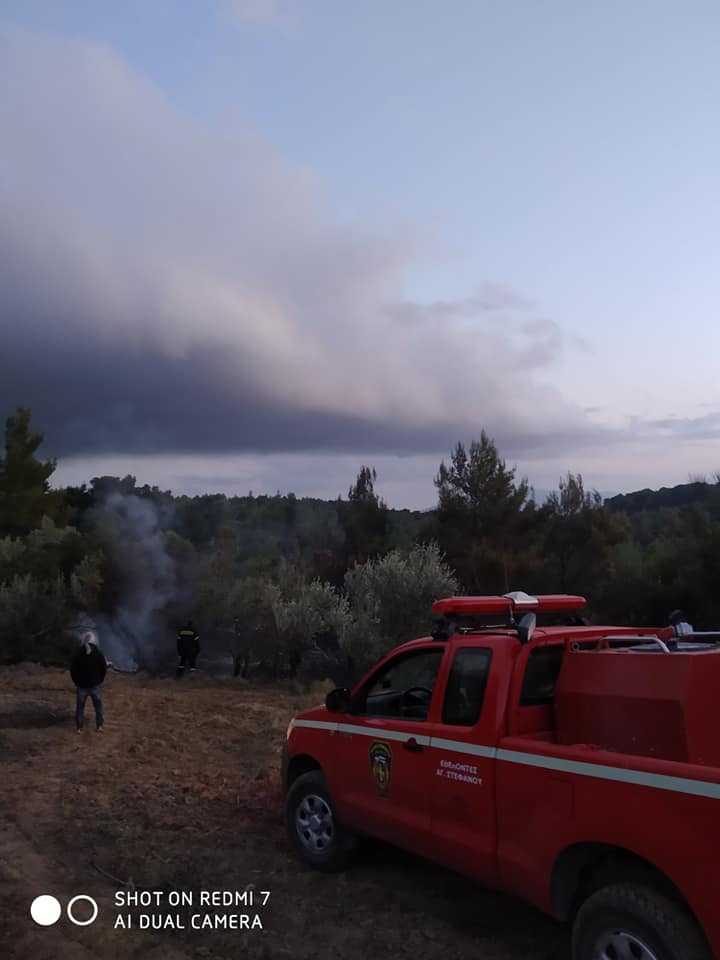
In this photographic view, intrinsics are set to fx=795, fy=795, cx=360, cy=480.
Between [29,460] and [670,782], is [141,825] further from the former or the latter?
[29,460]


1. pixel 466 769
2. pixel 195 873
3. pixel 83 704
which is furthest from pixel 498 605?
pixel 83 704

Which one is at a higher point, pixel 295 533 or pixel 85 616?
pixel 295 533

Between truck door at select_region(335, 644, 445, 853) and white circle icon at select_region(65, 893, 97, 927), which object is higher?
truck door at select_region(335, 644, 445, 853)

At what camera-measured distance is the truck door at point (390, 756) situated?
533cm

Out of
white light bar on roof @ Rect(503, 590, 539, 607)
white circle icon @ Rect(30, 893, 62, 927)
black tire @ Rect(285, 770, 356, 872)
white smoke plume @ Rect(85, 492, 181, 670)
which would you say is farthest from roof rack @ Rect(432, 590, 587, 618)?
white smoke plume @ Rect(85, 492, 181, 670)

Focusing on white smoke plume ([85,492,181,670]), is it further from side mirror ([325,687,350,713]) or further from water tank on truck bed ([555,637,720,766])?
water tank on truck bed ([555,637,720,766])

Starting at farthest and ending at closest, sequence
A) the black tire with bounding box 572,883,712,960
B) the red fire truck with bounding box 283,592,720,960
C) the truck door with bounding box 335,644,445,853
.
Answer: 1. the truck door with bounding box 335,644,445,853
2. the red fire truck with bounding box 283,592,720,960
3. the black tire with bounding box 572,883,712,960

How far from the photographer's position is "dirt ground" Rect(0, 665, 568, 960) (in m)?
5.07

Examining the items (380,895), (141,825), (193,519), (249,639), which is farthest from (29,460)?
(380,895)

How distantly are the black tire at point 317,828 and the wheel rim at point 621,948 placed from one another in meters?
2.59

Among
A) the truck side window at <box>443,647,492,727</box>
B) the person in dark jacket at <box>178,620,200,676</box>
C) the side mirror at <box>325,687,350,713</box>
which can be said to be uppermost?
the truck side window at <box>443,647,492,727</box>

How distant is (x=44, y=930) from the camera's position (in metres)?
5.25

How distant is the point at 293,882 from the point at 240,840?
1.18 metres

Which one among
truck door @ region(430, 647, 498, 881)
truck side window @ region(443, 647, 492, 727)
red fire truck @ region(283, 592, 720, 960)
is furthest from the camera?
truck side window @ region(443, 647, 492, 727)
